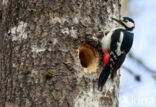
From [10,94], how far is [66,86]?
47 centimetres

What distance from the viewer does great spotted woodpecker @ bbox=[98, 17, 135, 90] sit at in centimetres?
247

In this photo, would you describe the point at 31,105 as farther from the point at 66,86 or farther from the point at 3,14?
the point at 3,14

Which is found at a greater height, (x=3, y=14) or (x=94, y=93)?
(x=3, y=14)

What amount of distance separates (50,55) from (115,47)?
92cm

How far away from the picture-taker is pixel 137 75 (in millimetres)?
3994

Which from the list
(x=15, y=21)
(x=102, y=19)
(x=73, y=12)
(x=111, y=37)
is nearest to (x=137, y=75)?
(x=111, y=37)

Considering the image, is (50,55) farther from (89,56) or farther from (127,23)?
(127,23)

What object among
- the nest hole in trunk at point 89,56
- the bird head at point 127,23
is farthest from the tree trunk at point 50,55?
the bird head at point 127,23

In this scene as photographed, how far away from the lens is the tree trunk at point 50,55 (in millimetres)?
2145

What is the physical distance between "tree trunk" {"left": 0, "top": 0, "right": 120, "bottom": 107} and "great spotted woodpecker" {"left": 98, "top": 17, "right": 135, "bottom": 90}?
0.07m

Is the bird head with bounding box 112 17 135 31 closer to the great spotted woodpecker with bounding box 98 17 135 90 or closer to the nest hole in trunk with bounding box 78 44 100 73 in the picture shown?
the great spotted woodpecker with bounding box 98 17 135 90

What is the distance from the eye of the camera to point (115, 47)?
288cm

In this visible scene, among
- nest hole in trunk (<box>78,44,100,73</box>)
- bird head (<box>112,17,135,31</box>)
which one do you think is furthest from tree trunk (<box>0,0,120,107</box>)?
bird head (<box>112,17,135,31</box>)

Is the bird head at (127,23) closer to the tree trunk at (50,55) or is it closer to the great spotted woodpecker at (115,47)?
the great spotted woodpecker at (115,47)
